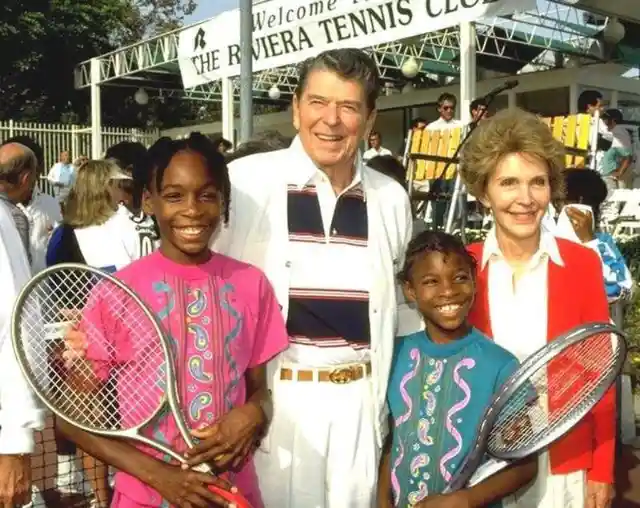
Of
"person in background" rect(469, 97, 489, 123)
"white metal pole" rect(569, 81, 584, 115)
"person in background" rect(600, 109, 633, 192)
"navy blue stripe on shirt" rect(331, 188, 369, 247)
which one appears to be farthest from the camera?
"white metal pole" rect(569, 81, 584, 115)

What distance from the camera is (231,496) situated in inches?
84.0

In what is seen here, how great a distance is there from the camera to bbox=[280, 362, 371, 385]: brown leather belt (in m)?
2.69

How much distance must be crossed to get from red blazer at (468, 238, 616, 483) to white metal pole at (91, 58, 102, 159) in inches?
656

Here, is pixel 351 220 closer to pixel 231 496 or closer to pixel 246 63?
pixel 231 496

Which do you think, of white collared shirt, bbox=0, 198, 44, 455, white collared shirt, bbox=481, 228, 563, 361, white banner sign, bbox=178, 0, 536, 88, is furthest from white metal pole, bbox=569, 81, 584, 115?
white collared shirt, bbox=0, 198, 44, 455

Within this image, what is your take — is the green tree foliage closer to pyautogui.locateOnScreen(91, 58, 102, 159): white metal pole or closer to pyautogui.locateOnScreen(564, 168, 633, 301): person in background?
pyautogui.locateOnScreen(91, 58, 102, 159): white metal pole

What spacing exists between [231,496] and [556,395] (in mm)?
1097

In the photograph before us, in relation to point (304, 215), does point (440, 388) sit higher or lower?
lower

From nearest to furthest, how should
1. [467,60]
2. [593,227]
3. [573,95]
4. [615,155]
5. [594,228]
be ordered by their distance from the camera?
[593,227] < [594,228] < [615,155] < [467,60] < [573,95]

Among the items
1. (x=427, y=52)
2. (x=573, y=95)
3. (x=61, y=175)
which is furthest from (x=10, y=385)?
(x=427, y=52)

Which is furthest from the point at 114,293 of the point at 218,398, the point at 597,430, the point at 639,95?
the point at 639,95

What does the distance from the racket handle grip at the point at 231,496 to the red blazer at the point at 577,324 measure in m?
1.04

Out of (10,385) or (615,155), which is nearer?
(10,385)

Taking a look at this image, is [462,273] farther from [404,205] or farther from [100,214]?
[100,214]
